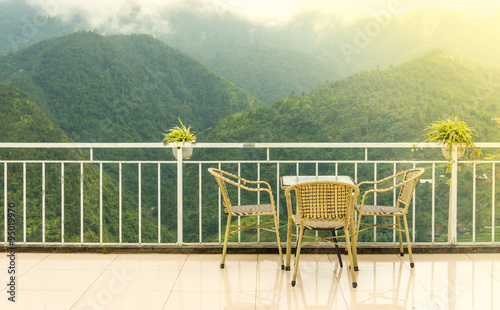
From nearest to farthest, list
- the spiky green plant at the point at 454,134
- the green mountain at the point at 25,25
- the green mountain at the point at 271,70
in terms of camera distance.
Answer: the spiky green plant at the point at 454,134, the green mountain at the point at 271,70, the green mountain at the point at 25,25

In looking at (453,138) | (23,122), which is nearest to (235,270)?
(453,138)

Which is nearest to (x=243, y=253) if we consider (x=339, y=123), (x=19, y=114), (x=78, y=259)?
(x=78, y=259)

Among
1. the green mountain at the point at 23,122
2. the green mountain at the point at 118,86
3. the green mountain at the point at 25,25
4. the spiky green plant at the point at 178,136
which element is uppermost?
the green mountain at the point at 25,25

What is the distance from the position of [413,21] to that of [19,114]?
26433 millimetres

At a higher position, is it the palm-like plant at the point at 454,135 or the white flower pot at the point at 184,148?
the palm-like plant at the point at 454,135

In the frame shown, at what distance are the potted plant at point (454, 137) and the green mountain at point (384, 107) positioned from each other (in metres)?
17.3

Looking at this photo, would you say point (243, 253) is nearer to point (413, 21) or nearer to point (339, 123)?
point (339, 123)

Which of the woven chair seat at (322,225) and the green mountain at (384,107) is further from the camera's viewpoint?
the green mountain at (384,107)

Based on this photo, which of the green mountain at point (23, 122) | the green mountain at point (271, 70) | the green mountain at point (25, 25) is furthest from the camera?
the green mountain at point (25, 25)

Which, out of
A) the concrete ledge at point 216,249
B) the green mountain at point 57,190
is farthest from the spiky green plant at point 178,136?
the green mountain at point 57,190

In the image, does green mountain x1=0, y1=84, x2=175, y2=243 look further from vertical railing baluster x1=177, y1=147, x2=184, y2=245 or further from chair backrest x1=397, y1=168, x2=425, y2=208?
chair backrest x1=397, y1=168, x2=425, y2=208

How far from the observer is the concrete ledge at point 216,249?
3.66 metres

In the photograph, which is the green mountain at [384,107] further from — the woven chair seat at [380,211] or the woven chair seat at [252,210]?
the woven chair seat at [252,210]

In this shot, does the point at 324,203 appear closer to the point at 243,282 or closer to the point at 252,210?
the point at 252,210
